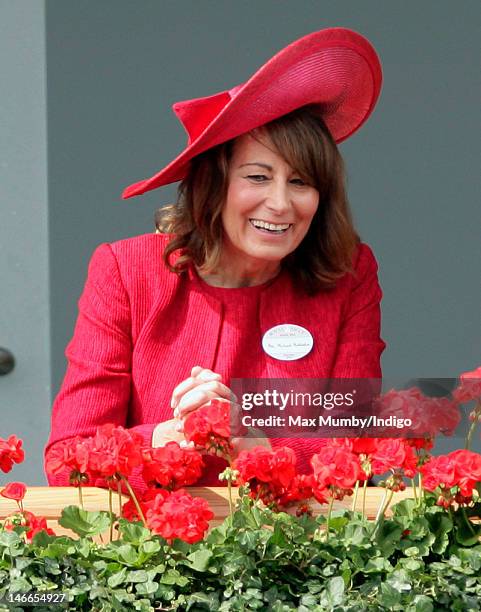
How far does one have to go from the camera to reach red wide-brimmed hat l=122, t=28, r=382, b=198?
2473 mm

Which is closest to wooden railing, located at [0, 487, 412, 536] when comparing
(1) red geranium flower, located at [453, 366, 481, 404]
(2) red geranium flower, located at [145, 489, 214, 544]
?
(1) red geranium flower, located at [453, 366, 481, 404]

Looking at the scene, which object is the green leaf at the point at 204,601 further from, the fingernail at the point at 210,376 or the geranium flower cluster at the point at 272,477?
the fingernail at the point at 210,376

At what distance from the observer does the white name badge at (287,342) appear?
2725 mm

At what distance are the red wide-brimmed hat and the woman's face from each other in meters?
0.07

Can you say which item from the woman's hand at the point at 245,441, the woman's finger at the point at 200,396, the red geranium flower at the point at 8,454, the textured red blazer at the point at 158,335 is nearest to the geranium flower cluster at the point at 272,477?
the woman's hand at the point at 245,441

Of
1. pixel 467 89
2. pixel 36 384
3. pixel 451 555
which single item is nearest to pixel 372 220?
pixel 467 89

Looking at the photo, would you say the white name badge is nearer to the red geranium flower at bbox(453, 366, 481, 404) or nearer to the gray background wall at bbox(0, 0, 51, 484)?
the red geranium flower at bbox(453, 366, 481, 404)

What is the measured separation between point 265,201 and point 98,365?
0.48 m

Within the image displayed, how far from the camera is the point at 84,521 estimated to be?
168 cm

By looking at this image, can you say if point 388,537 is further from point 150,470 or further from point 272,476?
point 150,470

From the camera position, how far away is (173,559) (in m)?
1.54

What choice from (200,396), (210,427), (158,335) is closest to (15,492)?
(210,427)

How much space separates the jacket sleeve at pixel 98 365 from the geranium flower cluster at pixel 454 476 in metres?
0.89

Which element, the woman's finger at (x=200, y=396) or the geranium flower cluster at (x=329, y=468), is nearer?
the geranium flower cluster at (x=329, y=468)
